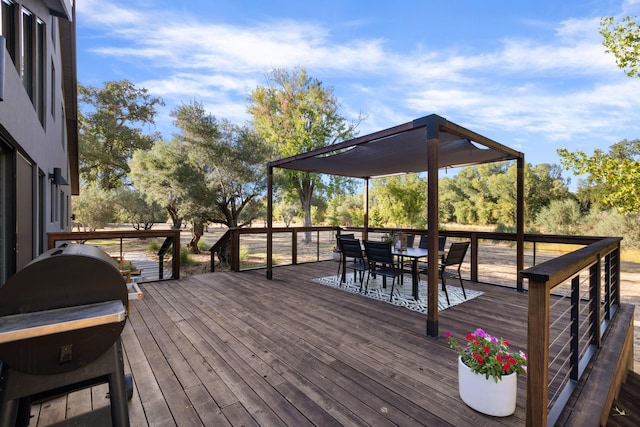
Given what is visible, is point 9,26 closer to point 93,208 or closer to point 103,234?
point 103,234

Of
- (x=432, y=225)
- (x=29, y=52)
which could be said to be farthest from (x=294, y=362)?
(x=29, y=52)

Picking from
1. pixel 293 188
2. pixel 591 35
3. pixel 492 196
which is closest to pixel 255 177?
pixel 293 188

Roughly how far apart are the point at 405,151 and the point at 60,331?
14.4 feet

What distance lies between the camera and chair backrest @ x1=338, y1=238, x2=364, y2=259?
4729 mm

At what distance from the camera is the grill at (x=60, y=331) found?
1223mm

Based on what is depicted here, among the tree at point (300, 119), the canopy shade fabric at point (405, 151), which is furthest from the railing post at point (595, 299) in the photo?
the tree at point (300, 119)

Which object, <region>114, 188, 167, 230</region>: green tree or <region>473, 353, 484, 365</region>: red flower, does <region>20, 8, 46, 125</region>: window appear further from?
<region>114, 188, 167, 230</region>: green tree

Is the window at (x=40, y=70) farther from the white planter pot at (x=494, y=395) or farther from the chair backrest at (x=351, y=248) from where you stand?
the white planter pot at (x=494, y=395)

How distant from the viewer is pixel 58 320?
124 centimetres

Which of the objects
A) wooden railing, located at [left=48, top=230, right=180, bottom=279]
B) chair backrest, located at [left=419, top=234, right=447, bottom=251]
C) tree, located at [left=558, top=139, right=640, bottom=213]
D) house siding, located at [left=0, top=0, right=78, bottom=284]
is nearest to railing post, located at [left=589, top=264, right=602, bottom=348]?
chair backrest, located at [left=419, top=234, right=447, bottom=251]

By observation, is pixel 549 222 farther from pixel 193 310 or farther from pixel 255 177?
pixel 193 310

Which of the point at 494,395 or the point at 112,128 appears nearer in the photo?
the point at 494,395

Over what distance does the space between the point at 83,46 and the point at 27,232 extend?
17.0 meters

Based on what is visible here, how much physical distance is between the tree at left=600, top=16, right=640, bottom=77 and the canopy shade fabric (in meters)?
4.14
